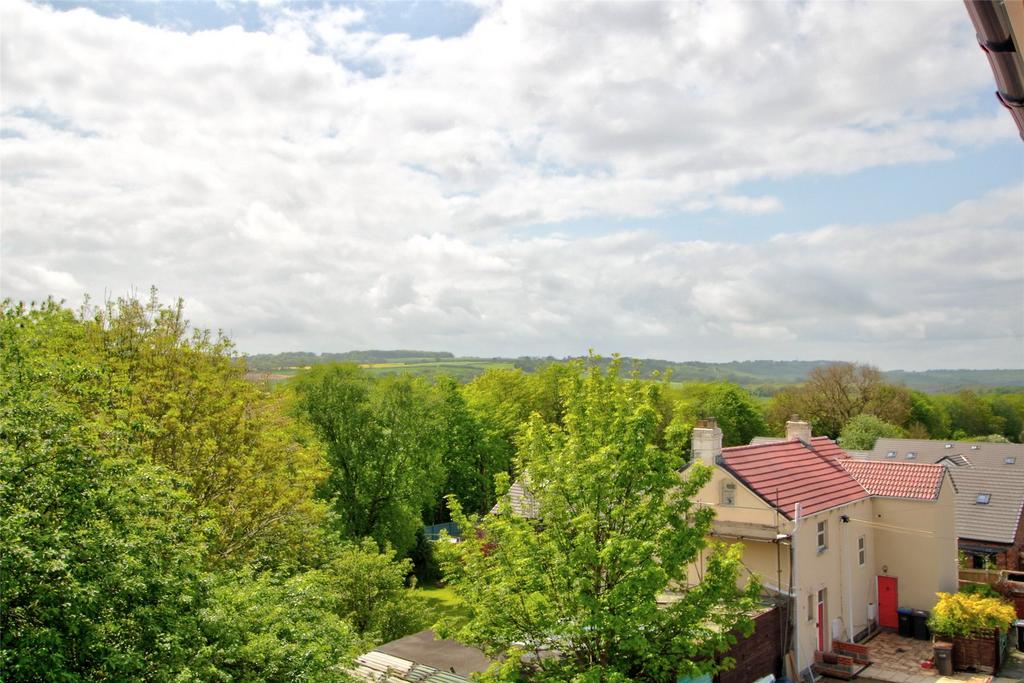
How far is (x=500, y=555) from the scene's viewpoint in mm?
15031

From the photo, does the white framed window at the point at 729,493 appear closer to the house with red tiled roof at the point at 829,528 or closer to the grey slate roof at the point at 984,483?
the house with red tiled roof at the point at 829,528

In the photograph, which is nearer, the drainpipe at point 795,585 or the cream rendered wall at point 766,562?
the drainpipe at point 795,585

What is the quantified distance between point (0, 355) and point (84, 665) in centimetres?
1037

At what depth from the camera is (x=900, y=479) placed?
29828mm

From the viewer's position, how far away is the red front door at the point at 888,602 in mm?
29406

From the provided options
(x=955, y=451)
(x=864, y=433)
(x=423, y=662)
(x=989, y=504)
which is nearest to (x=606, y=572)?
(x=423, y=662)

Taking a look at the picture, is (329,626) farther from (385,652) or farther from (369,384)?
(369,384)

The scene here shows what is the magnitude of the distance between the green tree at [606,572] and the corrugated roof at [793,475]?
10523 millimetres

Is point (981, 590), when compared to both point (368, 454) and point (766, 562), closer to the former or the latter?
point (766, 562)

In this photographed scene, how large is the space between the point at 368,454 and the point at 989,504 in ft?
106

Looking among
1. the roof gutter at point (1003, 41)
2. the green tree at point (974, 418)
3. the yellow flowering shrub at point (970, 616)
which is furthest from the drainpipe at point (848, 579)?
the green tree at point (974, 418)

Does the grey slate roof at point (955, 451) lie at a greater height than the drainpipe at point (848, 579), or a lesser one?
greater

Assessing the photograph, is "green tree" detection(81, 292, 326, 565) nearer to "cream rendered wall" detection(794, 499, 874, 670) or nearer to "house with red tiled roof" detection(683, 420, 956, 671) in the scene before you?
"house with red tiled roof" detection(683, 420, 956, 671)

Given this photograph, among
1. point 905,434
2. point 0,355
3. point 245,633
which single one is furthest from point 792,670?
point 905,434
